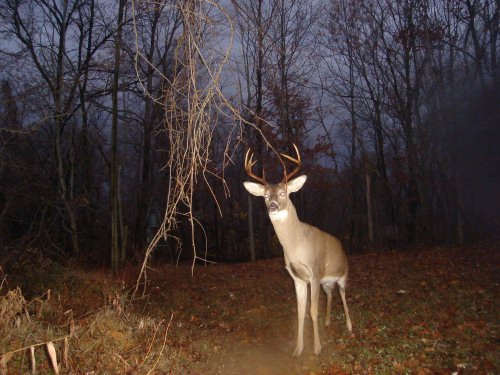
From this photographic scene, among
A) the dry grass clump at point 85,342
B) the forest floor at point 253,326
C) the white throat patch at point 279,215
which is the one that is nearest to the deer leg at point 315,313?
the forest floor at point 253,326

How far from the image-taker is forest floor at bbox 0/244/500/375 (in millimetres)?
4871

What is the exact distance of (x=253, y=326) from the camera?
7484 mm

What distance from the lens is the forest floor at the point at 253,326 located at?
4871 millimetres

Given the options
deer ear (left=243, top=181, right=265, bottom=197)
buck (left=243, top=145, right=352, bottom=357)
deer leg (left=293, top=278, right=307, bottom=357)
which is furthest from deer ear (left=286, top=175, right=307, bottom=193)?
deer leg (left=293, top=278, right=307, bottom=357)

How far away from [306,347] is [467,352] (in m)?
1.95

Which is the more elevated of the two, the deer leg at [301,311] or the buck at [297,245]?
the buck at [297,245]

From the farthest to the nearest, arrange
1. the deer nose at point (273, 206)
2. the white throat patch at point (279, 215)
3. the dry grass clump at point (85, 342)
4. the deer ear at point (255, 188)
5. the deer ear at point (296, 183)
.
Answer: the deer ear at point (296, 183), the deer ear at point (255, 188), the white throat patch at point (279, 215), the deer nose at point (273, 206), the dry grass clump at point (85, 342)

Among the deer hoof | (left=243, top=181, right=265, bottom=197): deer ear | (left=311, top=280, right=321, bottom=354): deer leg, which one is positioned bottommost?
the deer hoof

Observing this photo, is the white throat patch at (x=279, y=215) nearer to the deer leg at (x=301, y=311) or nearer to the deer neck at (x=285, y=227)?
the deer neck at (x=285, y=227)

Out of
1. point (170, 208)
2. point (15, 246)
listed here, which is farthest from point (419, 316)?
point (15, 246)

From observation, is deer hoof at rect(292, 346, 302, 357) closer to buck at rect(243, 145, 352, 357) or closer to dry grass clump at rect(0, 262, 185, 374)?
buck at rect(243, 145, 352, 357)

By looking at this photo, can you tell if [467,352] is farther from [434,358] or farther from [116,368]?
[116,368]

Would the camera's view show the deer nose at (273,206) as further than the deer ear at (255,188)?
No

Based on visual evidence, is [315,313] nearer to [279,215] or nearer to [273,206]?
[279,215]
